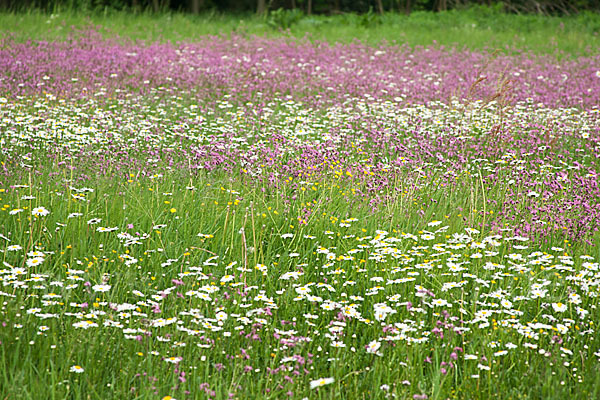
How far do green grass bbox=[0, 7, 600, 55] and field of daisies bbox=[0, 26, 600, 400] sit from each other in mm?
8028

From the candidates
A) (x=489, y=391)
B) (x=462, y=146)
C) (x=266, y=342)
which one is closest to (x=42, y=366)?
(x=266, y=342)

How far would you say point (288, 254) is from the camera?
4.30m

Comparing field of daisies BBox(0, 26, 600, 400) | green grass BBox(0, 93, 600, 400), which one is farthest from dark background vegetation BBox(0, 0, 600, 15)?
green grass BBox(0, 93, 600, 400)

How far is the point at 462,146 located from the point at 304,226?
3508 mm

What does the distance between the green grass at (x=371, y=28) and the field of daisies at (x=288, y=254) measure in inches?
316

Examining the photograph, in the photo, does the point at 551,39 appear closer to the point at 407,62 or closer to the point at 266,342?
the point at 407,62

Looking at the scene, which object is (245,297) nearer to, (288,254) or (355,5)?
(288,254)

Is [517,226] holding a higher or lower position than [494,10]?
lower

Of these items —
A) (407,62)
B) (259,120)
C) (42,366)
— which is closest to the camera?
(42,366)

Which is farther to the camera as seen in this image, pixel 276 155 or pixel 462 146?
pixel 462 146

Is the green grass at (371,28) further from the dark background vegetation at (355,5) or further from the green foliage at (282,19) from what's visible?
the dark background vegetation at (355,5)

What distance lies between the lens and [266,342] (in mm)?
3094

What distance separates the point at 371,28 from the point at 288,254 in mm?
18664

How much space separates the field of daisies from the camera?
287 centimetres
